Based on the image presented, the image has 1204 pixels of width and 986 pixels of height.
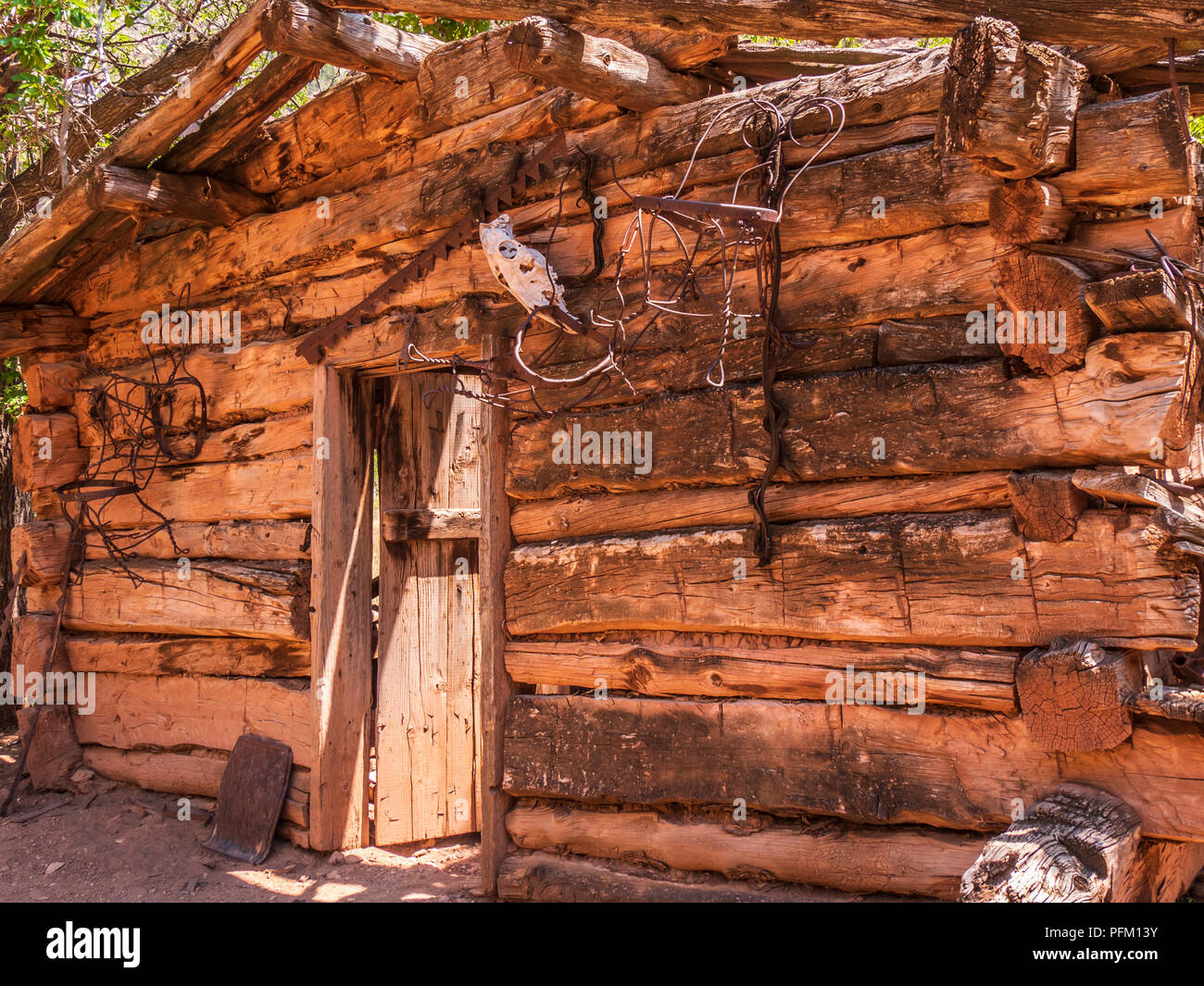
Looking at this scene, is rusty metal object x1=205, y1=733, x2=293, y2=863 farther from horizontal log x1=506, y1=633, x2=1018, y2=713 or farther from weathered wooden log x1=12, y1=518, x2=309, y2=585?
horizontal log x1=506, y1=633, x2=1018, y2=713

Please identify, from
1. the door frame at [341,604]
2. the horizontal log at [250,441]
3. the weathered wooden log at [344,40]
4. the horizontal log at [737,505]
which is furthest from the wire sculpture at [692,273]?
the horizontal log at [250,441]

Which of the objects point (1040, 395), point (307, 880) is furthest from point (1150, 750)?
point (307, 880)

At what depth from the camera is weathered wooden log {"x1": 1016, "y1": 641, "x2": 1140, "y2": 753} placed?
2.97 metres

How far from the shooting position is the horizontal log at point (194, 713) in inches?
209

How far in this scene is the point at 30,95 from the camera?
20.4ft

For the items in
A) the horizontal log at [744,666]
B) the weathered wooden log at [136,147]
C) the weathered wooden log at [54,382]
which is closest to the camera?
the horizontal log at [744,666]

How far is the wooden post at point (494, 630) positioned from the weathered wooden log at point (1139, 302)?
2371 mm

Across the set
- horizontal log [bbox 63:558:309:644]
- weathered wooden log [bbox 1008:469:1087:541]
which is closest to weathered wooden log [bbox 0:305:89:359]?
horizontal log [bbox 63:558:309:644]

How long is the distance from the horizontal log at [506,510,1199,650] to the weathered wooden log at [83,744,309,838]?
6.04 ft

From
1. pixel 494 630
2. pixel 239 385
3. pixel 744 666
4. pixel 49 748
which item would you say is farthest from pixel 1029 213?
pixel 49 748

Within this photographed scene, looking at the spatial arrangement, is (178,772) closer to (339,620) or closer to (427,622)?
(339,620)

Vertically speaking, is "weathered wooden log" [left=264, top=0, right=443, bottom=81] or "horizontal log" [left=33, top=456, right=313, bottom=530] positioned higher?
"weathered wooden log" [left=264, top=0, right=443, bottom=81]

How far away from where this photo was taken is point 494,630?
4391 millimetres

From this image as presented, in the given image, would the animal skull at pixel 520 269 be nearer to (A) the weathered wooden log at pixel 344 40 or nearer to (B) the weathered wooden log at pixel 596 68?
(B) the weathered wooden log at pixel 596 68
